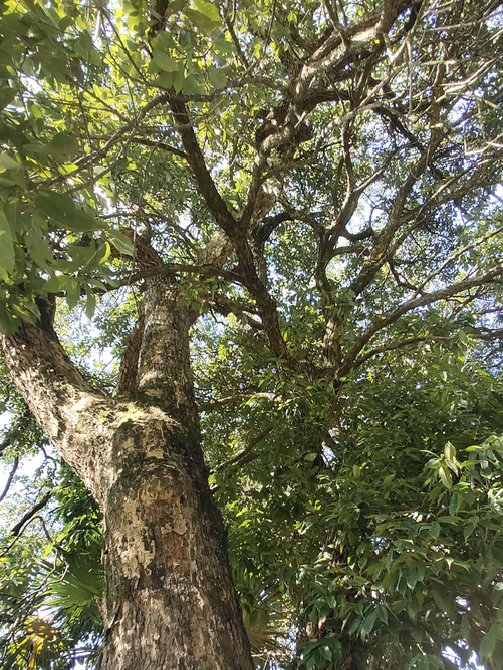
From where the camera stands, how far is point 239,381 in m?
4.34

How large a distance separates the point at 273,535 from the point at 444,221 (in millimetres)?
3904

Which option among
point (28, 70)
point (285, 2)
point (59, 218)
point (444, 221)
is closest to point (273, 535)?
point (59, 218)

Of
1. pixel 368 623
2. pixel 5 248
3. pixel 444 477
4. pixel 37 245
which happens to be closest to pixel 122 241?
pixel 37 245

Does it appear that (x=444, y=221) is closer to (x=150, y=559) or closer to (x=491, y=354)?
(x=491, y=354)

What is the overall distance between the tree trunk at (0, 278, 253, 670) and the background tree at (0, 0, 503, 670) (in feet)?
0.03

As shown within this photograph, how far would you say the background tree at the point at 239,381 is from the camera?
1534mm

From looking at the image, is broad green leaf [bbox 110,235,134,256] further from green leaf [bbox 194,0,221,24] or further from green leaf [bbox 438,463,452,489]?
green leaf [bbox 438,463,452,489]

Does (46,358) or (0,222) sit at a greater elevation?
(46,358)

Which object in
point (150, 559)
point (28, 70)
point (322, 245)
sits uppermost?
point (322, 245)

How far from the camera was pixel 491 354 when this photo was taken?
4527mm

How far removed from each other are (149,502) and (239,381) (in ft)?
8.49

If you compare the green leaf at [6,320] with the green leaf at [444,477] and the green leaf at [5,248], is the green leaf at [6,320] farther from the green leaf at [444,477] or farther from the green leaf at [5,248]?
the green leaf at [444,477]

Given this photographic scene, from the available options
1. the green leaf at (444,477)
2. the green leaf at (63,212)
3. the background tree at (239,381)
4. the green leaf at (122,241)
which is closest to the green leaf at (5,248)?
the background tree at (239,381)

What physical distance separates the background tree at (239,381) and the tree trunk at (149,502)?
10 mm
